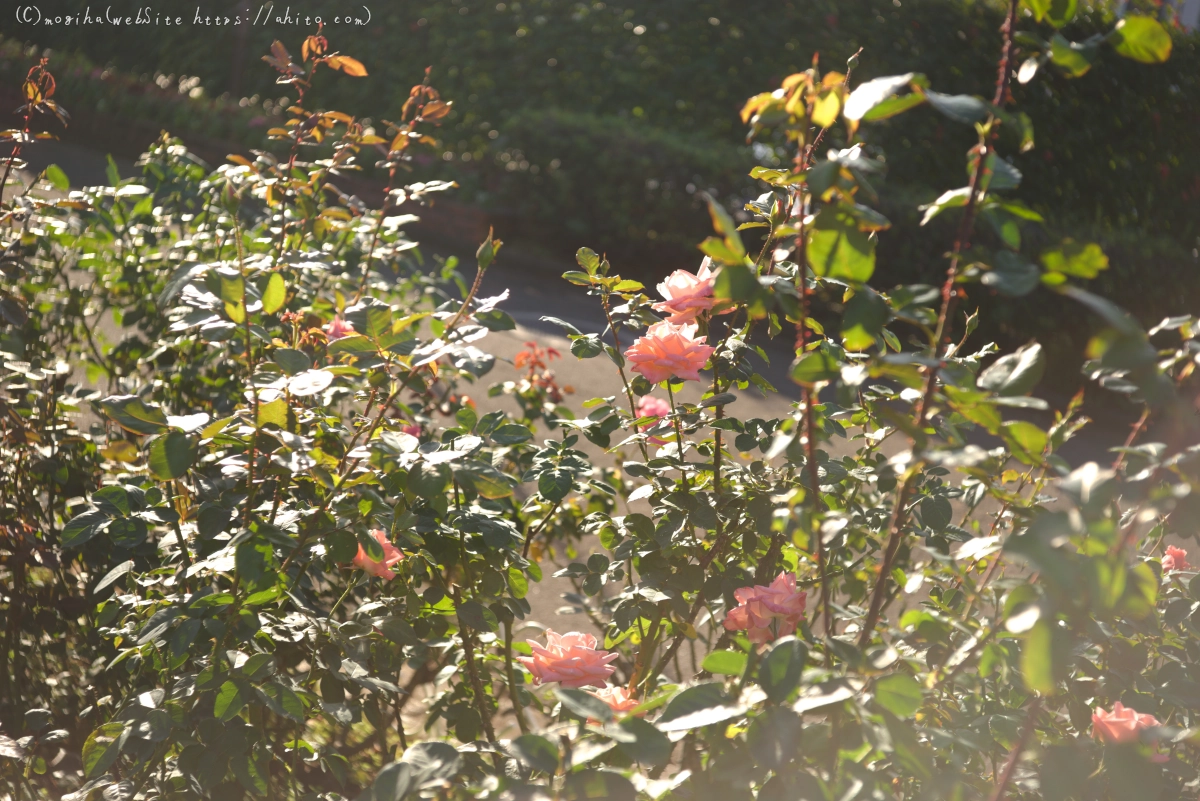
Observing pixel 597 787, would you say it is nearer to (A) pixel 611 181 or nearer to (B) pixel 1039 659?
(B) pixel 1039 659

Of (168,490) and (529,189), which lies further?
(529,189)

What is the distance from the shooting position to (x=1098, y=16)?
8164mm

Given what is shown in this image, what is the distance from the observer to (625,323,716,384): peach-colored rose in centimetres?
140

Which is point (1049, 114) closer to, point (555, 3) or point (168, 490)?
point (555, 3)

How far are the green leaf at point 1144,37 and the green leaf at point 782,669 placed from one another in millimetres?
534

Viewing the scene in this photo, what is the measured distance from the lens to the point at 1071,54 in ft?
2.50

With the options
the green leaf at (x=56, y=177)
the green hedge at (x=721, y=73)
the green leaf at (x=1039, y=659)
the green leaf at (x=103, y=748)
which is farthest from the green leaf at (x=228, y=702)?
the green hedge at (x=721, y=73)

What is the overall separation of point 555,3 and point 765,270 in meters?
9.92

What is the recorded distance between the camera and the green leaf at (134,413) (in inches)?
41.3

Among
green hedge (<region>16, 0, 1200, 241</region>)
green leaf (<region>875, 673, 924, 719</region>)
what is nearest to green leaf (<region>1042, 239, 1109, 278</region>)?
green leaf (<region>875, 673, 924, 719</region>)

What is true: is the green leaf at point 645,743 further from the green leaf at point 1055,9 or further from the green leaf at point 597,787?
the green leaf at point 1055,9

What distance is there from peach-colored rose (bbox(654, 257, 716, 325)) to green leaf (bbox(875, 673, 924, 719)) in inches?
25.8

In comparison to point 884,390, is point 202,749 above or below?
below

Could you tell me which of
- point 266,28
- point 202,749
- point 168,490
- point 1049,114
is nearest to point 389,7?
point 266,28
